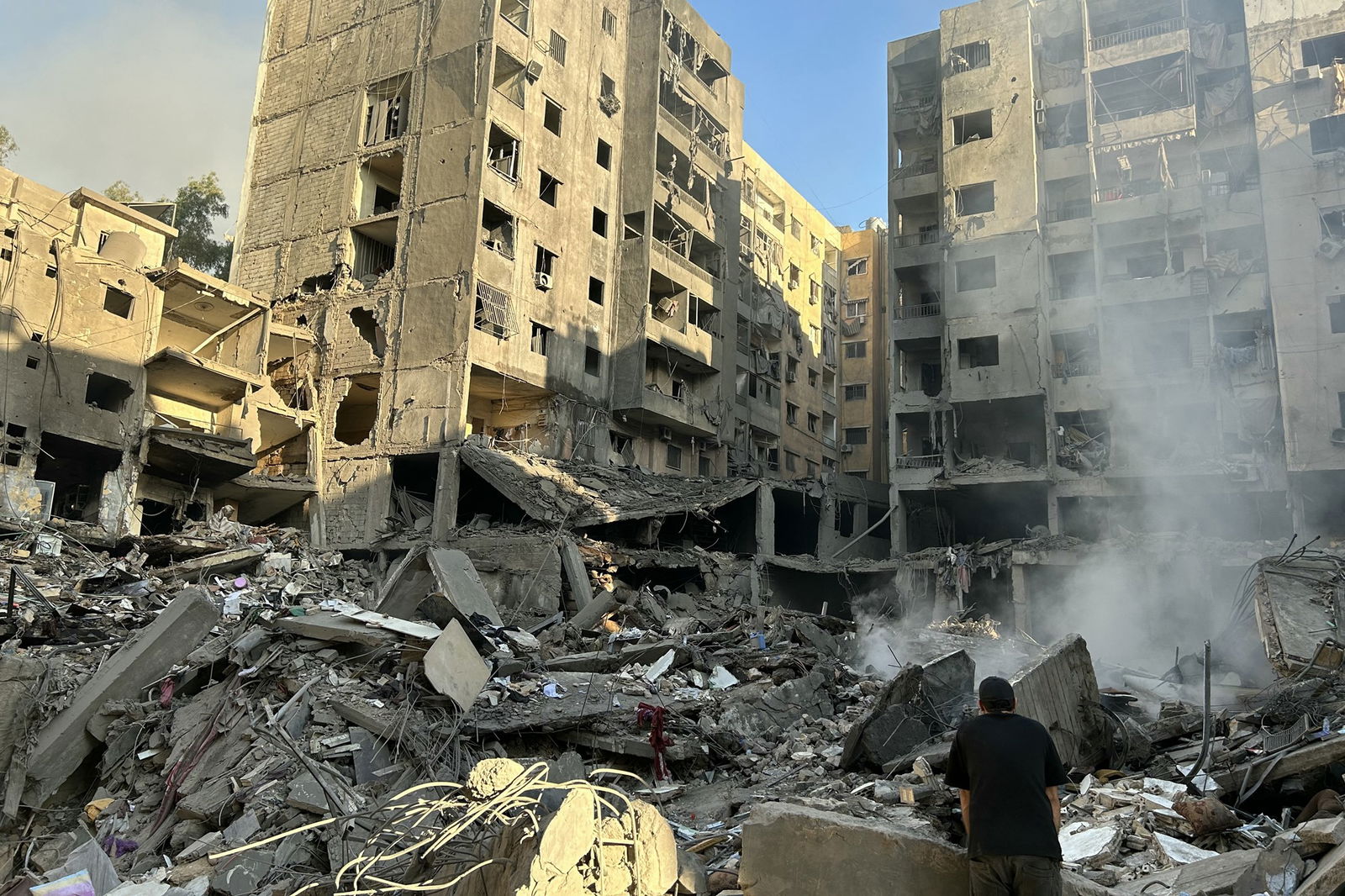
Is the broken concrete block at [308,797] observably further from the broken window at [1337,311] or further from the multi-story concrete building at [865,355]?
the multi-story concrete building at [865,355]

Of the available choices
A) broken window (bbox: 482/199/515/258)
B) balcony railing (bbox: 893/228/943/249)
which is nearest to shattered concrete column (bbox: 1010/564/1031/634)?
balcony railing (bbox: 893/228/943/249)

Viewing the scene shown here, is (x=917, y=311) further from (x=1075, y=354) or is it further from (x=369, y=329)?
(x=369, y=329)

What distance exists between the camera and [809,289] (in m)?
47.4

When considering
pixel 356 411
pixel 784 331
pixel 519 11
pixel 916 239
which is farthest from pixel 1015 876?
pixel 784 331

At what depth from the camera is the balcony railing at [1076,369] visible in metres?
29.5

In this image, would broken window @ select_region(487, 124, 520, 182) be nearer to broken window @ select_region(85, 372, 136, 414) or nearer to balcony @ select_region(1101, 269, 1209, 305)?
broken window @ select_region(85, 372, 136, 414)

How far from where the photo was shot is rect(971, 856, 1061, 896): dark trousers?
386cm

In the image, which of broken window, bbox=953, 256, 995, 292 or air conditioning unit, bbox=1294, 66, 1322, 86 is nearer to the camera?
air conditioning unit, bbox=1294, 66, 1322, 86

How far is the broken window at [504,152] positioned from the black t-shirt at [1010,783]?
85.8 ft

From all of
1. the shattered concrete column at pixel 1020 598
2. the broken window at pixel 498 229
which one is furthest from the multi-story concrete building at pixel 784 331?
the broken window at pixel 498 229

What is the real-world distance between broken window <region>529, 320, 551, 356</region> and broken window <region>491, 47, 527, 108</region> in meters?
7.31

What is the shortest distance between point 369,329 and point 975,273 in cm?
2177

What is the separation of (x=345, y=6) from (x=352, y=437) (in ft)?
50.8

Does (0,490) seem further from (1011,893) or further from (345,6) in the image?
(1011,893)
